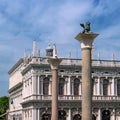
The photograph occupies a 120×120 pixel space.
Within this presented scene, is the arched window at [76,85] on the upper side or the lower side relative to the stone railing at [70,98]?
upper

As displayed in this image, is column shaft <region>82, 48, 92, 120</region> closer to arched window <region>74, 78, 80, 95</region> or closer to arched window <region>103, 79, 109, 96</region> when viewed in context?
arched window <region>74, 78, 80, 95</region>

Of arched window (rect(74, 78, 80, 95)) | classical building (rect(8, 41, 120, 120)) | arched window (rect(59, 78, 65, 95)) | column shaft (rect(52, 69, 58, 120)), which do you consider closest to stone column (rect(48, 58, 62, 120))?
column shaft (rect(52, 69, 58, 120))

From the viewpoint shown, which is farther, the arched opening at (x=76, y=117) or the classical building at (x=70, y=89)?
the arched opening at (x=76, y=117)

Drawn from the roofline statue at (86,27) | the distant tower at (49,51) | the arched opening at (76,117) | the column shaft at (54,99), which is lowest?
the arched opening at (76,117)

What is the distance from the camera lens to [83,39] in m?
24.1

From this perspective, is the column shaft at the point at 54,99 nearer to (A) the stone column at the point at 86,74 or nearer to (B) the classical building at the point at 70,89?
(A) the stone column at the point at 86,74

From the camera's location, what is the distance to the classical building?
57.5 metres

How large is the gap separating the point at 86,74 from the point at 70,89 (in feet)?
117

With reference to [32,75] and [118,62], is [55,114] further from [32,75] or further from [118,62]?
[118,62]

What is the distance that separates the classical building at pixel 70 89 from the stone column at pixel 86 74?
33.7 m

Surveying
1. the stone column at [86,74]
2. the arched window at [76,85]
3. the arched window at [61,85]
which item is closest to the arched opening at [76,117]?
the arched window at [76,85]

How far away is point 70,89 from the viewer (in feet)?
194

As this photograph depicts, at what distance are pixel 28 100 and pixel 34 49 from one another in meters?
7.44

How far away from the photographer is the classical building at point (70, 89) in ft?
189
